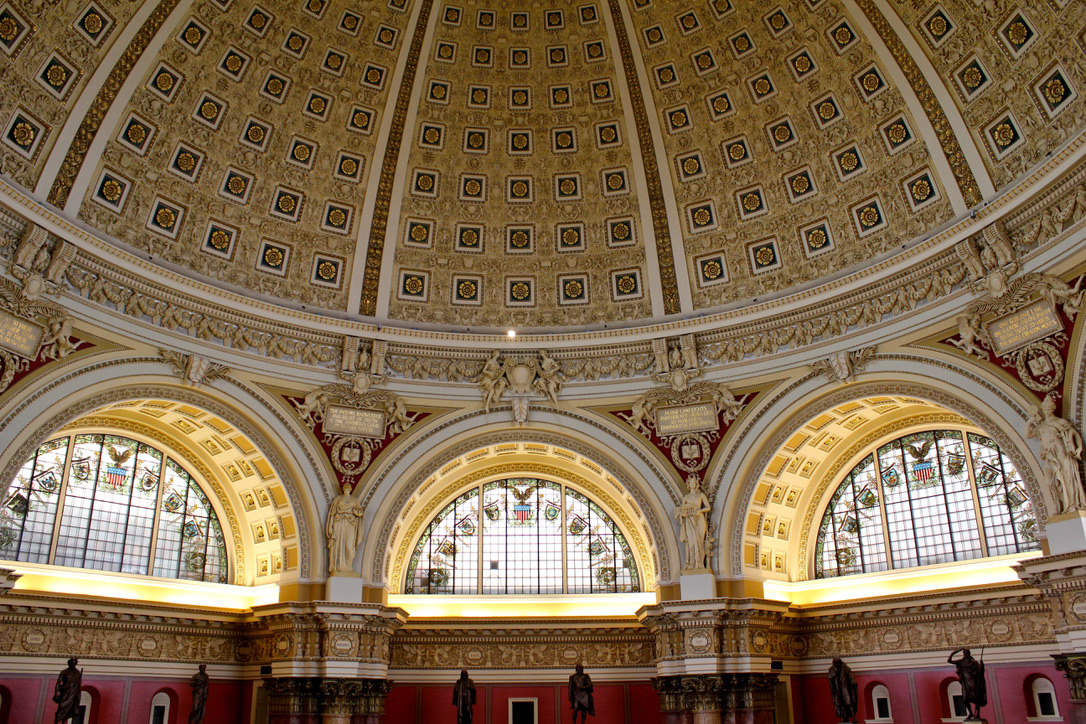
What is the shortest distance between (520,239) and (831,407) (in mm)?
11337

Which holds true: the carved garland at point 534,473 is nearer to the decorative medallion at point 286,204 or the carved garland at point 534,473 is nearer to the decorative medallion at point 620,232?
the decorative medallion at point 620,232

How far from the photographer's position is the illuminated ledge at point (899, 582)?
73.8ft

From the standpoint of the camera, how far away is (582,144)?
2767 centimetres

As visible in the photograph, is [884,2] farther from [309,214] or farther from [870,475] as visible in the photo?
[309,214]

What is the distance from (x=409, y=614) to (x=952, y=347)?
1738 centimetres

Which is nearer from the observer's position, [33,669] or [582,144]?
[33,669]

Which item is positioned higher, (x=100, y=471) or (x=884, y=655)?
(x=100, y=471)

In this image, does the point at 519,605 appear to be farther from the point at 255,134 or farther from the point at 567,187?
the point at 255,134

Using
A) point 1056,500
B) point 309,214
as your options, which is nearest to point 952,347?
point 1056,500

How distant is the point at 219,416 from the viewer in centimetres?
2373

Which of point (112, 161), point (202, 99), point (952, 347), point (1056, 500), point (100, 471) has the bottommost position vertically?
point (1056, 500)

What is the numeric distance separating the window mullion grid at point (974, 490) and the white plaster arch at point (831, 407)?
375cm

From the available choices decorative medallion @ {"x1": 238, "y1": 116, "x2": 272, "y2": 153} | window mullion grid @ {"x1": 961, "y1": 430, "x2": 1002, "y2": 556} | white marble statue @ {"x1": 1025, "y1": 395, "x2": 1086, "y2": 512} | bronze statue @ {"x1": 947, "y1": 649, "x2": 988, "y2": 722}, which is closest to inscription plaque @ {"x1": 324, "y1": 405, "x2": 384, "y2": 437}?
decorative medallion @ {"x1": 238, "y1": 116, "x2": 272, "y2": 153}

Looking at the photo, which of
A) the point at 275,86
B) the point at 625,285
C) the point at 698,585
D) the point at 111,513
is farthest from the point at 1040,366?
the point at 111,513
